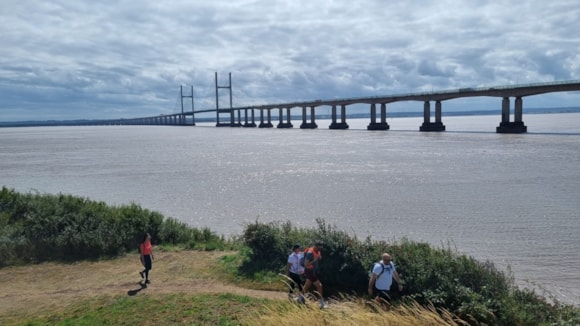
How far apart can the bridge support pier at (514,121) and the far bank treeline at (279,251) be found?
3025 inches

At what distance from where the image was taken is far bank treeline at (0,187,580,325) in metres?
9.87

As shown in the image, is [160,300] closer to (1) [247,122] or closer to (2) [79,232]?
(2) [79,232]

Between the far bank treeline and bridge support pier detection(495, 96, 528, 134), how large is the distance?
76833 mm

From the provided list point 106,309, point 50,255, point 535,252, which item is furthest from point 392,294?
point 50,255

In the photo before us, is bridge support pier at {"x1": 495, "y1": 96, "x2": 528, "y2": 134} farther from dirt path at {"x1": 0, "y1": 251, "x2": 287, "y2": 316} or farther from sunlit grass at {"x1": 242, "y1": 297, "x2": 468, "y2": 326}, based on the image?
sunlit grass at {"x1": 242, "y1": 297, "x2": 468, "y2": 326}

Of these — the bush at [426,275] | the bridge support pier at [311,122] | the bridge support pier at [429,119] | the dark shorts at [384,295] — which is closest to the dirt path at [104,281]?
the bush at [426,275]

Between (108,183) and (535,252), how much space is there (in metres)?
30.1

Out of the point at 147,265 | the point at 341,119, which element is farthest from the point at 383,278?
the point at 341,119

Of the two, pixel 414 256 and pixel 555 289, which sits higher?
pixel 414 256

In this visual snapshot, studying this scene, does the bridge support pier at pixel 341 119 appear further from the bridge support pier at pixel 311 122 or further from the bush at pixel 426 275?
the bush at pixel 426 275

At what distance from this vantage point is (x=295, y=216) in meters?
22.7

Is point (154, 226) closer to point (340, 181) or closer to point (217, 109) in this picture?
point (340, 181)

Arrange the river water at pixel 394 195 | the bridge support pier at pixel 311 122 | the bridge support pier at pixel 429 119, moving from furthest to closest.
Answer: the bridge support pier at pixel 311 122
the bridge support pier at pixel 429 119
the river water at pixel 394 195

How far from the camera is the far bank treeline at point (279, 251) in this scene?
987 cm
